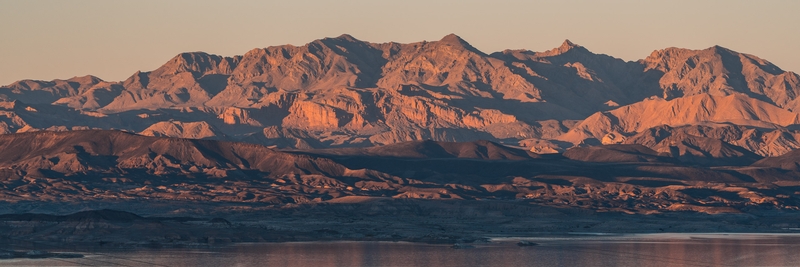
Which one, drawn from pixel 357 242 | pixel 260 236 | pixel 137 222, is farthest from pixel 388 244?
pixel 137 222

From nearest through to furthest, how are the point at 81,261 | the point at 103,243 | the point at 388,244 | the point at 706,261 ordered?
the point at 81,261 < the point at 706,261 < the point at 103,243 < the point at 388,244

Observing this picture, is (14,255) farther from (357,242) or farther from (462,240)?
(462,240)

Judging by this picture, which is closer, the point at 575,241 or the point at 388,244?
the point at 388,244

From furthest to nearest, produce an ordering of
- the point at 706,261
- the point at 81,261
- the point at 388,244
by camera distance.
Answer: the point at 388,244, the point at 706,261, the point at 81,261

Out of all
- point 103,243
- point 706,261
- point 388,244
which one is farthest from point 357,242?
point 706,261

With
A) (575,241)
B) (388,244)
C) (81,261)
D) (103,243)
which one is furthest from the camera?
(575,241)

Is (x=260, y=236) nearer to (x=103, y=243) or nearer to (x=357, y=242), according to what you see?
(x=357, y=242)
